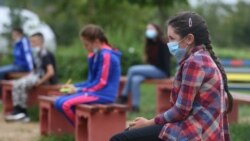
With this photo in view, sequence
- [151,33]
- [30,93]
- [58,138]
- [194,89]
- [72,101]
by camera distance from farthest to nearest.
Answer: [151,33]
[30,93]
[58,138]
[72,101]
[194,89]

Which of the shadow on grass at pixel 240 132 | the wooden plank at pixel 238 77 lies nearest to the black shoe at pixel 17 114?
the shadow on grass at pixel 240 132

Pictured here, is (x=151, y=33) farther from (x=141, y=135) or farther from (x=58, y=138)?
(x=141, y=135)

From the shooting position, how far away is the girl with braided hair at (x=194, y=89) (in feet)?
14.5

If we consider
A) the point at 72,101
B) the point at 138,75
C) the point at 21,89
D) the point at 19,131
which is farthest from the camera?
the point at 138,75

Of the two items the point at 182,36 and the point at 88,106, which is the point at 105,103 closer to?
the point at 88,106

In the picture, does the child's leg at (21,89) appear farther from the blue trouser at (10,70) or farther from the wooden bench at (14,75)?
the blue trouser at (10,70)

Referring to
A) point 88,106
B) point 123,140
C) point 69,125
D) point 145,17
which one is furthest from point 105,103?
point 145,17

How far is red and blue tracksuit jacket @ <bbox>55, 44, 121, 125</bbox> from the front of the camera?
760cm

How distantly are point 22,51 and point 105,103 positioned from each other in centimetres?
425

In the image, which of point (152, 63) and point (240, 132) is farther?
point (152, 63)

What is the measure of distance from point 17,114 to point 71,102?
10.9 ft

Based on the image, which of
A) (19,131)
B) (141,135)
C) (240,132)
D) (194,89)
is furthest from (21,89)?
(194,89)

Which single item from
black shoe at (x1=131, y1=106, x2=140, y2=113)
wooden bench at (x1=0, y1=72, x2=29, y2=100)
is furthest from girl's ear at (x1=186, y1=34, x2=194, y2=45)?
wooden bench at (x1=0, y1=72, x2=29, y2=100)

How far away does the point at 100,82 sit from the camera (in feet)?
25.1
